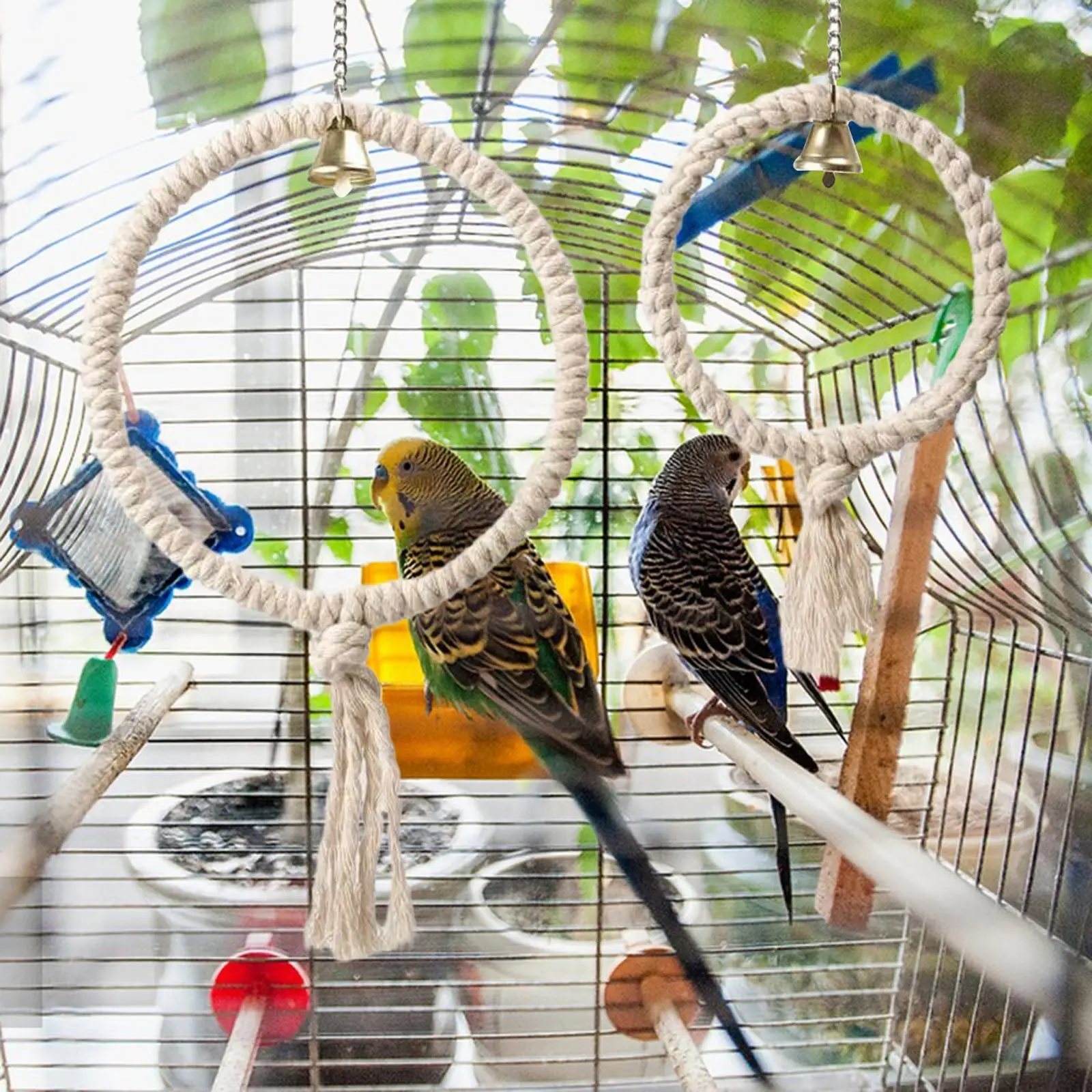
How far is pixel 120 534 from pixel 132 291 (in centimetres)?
19

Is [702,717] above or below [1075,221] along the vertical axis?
below

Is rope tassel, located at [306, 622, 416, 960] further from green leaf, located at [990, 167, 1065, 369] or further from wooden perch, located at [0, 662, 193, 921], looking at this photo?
green leaf, located at [990, 167, 1065, 369]

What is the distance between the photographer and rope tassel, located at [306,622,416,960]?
56cm

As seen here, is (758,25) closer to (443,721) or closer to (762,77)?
(762,77)

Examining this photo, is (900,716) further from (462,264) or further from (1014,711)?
(462,264)

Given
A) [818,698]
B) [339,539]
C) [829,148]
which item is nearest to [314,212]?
[339,539]

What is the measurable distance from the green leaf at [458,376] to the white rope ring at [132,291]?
16 cm

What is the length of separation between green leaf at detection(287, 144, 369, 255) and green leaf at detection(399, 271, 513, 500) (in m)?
0.07

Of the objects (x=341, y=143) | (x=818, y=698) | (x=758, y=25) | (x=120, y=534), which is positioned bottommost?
(x=818, y=698)

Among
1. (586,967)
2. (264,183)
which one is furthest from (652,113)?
(586,967)

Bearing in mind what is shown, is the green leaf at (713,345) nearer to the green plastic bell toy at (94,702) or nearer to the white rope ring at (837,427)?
the white rope ring at (837,427)

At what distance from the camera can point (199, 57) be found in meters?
0.64

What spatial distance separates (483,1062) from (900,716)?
369 millimetres

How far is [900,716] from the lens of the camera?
726 mm
